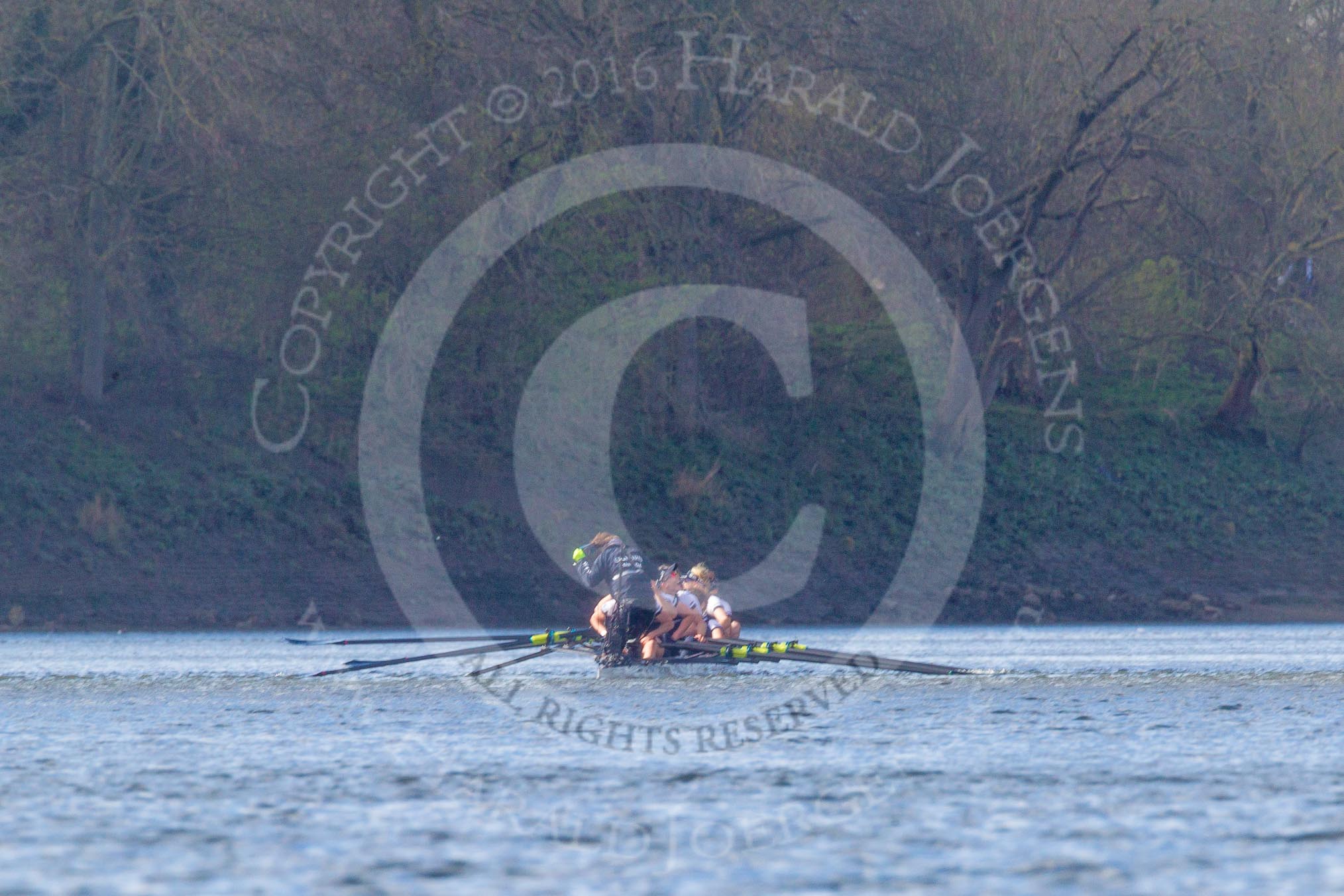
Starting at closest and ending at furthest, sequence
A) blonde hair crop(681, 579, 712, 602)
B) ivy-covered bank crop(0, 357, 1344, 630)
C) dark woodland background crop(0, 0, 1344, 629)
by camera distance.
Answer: blonde hair crop(681, 579, 712, 602)
ivy-covered bank crop(0, 357, 1344, 630)
dark woodland background crop(0, 0, 1344, 629)

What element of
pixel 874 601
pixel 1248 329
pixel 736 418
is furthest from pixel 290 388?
pixel 1248 329

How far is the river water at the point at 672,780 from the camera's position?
991 cm

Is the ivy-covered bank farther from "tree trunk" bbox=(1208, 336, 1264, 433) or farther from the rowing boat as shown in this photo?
the rowing boat

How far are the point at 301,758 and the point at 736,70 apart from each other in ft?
64.6

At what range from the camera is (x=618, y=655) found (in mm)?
20547

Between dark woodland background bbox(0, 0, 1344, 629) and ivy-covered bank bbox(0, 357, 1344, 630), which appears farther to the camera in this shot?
dark woodland background bbox(0, 0, 1344, 629)

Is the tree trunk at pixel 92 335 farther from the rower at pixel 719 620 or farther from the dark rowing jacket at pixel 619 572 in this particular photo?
the rower at pixel 719 620

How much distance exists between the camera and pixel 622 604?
2047 centimetres

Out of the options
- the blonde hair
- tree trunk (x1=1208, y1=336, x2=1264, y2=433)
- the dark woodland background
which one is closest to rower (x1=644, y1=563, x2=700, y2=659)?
the blonde hair

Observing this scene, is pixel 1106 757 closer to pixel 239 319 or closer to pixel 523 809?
pixel 523 809

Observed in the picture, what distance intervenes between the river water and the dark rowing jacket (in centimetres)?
111

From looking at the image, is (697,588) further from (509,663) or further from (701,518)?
(701,518)

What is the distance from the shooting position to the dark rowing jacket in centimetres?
2050

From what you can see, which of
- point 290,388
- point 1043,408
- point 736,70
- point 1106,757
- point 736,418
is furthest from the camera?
point 1043,408
